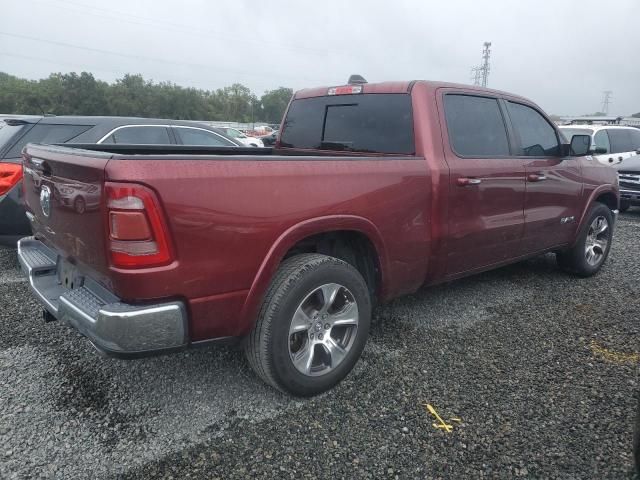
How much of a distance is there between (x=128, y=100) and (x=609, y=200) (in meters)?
69.8

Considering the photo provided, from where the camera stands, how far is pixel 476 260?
11.9 ft

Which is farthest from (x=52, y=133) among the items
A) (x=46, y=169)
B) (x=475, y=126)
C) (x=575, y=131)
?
(x=575, y=131)

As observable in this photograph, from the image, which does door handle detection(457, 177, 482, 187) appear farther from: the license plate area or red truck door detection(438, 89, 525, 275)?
the license plate area

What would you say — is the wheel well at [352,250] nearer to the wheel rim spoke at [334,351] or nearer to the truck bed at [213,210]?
the truck bed at [213,210]

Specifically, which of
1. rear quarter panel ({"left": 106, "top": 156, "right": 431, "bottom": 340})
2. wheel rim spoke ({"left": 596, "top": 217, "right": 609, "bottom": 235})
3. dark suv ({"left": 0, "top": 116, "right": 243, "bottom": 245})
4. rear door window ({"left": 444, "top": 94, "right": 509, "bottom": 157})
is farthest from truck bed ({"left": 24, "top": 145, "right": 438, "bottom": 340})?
wheel rim spoke ({"left": 596, "top": 217, "right": 609, "bottom": 235})

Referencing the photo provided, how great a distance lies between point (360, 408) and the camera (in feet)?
8.62

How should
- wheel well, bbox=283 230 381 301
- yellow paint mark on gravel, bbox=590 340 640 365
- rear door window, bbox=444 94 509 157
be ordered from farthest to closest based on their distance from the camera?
rear door window, bbox=444 94 509 157
yellow paint mark on gravel, bbox=590 340 640 365
wheel well, bbox=283 230 381 301

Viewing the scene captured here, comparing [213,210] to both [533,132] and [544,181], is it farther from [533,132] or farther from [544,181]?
[533,132]

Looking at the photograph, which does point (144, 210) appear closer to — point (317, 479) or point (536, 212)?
point (317, 479)

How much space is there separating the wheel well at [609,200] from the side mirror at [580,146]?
803 mm

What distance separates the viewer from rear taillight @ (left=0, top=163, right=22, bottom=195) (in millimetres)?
4445

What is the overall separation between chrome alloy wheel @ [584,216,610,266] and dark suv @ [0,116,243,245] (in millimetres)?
4263

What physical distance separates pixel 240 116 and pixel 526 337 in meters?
93.7

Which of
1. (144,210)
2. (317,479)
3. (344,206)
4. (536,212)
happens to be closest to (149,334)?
(144,210)
